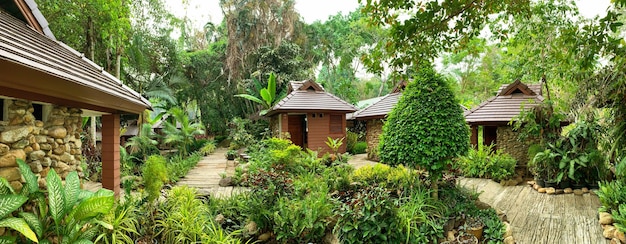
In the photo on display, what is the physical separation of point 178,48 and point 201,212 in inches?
684

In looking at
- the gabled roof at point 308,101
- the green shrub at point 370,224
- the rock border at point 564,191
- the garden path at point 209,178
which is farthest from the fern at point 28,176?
the rock border at point 564,191

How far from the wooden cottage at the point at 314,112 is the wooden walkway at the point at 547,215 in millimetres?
6647

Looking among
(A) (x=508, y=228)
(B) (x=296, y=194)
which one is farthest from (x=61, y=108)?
(A) (x=508, y=228)

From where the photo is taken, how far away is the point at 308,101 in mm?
13664

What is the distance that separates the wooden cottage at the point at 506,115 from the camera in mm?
10555

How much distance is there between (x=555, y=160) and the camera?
830 cm

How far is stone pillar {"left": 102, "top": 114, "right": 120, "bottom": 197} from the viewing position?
5188mm

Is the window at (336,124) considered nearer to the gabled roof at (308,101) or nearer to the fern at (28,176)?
the gabled roof at (308,101)

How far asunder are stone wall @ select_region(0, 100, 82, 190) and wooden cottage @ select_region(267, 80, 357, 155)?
858 cm

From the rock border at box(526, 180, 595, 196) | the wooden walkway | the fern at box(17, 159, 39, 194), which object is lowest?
the wooden walkway

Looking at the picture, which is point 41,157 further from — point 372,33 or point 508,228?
point 372,33

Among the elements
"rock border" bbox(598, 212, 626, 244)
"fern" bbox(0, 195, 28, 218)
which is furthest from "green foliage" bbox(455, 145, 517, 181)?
"fern" bbox(0, 195, 28, 218)

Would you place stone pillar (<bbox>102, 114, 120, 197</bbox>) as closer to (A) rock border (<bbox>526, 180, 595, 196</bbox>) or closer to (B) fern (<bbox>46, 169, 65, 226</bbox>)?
(B) fern (<bbox>46, 169, 65, 226</bbox>)

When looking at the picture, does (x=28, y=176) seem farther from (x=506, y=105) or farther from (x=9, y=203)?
(x=506, y=105)
